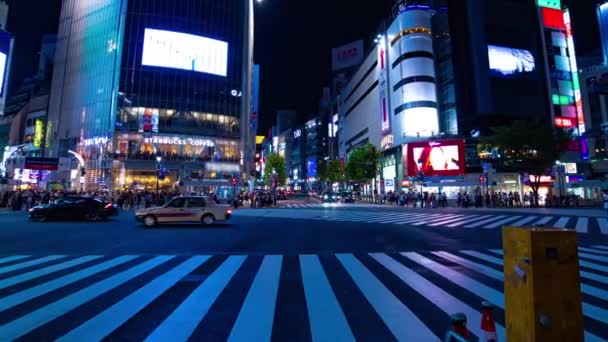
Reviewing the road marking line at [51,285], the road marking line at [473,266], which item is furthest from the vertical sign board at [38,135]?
Answer: the road marking line at [473,266]

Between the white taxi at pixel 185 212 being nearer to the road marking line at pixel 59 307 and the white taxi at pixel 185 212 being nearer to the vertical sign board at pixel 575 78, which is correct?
the road marking line at pixel 59 307

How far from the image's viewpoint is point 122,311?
4516mm

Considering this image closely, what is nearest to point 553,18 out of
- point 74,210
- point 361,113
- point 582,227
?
point 361,113

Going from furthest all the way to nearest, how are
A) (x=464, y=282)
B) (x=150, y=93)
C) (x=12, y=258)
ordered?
(x=150, y=93)
(x=12, y=258)
(x=464, y=282)

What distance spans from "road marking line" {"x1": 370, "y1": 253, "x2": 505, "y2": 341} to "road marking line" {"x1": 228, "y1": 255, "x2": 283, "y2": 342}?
2.48 meters

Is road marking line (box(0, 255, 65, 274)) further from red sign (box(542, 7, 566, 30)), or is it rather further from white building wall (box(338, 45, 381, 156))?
red sign (box(542, 7, 566, 30))

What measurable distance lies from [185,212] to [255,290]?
1182 centimetres

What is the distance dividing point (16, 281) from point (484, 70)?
56.1 meters

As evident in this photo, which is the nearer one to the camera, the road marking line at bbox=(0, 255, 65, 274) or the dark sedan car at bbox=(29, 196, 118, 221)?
the road marking line at bbox=(0, 255, 65, 274)

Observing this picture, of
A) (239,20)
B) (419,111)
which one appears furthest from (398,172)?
(239,20)

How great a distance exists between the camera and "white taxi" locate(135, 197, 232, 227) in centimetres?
1590

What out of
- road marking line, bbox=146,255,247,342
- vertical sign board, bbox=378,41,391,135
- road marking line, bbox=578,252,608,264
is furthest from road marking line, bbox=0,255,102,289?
vertical sign board, bbox=378,41,391,135

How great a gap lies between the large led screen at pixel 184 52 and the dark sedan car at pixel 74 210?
41621 millimetres

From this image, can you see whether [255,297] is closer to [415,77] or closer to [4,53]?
[4,53]
